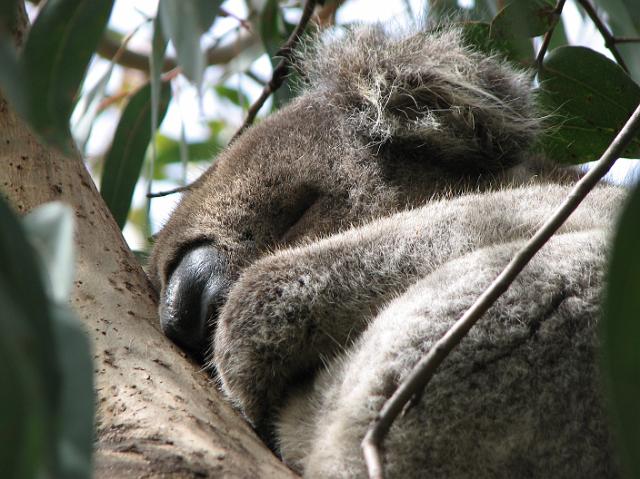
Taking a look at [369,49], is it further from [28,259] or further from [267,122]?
[28,259]

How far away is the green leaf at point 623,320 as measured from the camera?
28.8 inches

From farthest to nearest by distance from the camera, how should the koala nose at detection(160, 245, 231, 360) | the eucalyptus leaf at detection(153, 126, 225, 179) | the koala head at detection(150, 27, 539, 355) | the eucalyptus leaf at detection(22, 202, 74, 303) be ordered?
the eucalyptus leaf at detection(153, 126, 225, 179), the koala head at detection(150, 27, 539, 355), the koala nose at detection(160, 245, 231, 360), the eucalyptus leaf at detection(22, 202, 74, 303)

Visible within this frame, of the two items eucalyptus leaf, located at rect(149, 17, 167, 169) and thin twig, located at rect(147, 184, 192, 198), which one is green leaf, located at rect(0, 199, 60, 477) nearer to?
eucalyptus leaf, located at rect(149, 17, 167, 169)

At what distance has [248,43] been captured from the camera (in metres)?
4.20

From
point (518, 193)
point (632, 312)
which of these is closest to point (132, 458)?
point (632, 312)

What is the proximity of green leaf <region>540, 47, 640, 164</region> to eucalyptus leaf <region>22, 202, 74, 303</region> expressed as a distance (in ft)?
5.56

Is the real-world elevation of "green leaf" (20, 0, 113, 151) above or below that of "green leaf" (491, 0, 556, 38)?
above

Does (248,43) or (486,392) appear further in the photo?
(248,43)

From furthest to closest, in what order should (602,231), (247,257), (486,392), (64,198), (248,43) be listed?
(248,43) < (247,257) < (64,198) < (602,231) < (486,392)

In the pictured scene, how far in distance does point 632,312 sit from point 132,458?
82cm

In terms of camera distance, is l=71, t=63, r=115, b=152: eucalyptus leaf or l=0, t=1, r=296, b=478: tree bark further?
l=71, t=63, r=115, b=152: eucalyptus leaf

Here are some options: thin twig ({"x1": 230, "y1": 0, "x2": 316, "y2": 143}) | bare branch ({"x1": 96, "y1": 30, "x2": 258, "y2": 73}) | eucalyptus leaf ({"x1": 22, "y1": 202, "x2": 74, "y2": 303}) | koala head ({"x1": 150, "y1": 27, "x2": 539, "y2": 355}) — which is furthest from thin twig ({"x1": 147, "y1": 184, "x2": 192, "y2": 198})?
bare branch ({"x1": 96, "y1": 30, "x2": 258, "y2": 73})

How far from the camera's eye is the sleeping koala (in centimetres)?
127

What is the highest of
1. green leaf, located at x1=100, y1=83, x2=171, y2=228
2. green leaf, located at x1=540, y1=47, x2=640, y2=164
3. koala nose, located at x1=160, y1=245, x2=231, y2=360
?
green leaf, located at x1=100, y1=83, x2=171, y2=228
